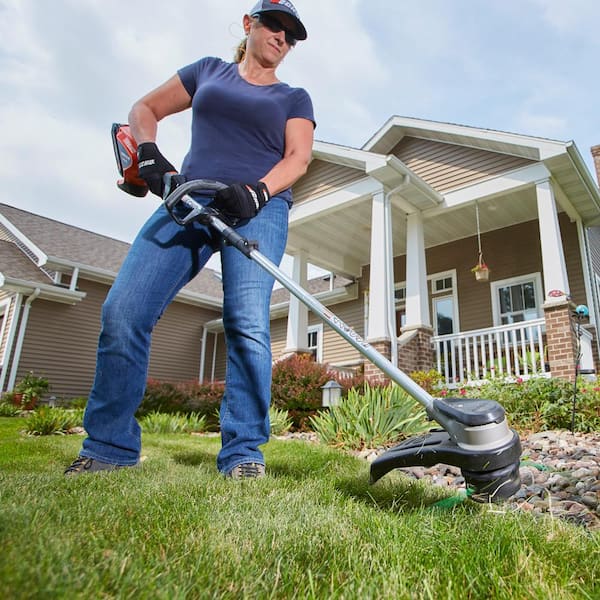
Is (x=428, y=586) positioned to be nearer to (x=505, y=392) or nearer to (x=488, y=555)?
(x=488, y=555)

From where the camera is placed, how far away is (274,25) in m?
2.43

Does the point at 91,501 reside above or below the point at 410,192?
below

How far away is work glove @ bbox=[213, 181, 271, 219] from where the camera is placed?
2.10 m

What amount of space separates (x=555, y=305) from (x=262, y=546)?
277 inches

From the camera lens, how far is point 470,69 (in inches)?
230

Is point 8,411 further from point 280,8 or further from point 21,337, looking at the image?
point 280,8

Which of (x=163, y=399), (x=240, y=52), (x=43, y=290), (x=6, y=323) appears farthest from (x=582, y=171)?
(x=6, y=323)

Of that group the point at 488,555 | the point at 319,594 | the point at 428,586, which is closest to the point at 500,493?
the point at 488,555

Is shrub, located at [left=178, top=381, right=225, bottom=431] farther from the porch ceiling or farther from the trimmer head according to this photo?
the trimmer head

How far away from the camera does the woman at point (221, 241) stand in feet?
6.99

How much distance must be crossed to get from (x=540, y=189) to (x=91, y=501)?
27.1ft

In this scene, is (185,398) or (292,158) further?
(185,398)

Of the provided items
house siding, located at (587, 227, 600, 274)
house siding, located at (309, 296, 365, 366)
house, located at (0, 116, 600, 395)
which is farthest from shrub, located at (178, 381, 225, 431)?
house siding, located at (587, 227, 600, 274)

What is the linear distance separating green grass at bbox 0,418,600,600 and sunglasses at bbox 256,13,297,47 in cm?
213
